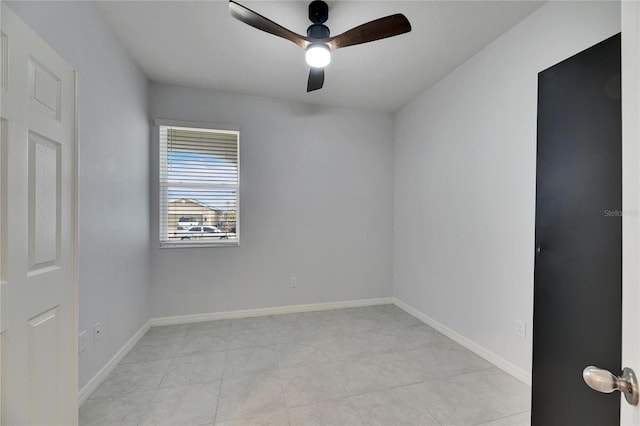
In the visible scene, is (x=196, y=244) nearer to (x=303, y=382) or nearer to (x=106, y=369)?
(x=106, y=369)

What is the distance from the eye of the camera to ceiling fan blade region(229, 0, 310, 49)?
155cm

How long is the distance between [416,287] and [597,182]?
250 cm

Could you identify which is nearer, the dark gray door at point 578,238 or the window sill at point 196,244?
the dark gray door at point 578,238

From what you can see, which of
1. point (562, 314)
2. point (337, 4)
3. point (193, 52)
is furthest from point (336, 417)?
point (193, 52)

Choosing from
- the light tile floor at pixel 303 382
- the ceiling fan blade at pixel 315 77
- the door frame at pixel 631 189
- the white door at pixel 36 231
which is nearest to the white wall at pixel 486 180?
the light tile floor at pixel 303 382

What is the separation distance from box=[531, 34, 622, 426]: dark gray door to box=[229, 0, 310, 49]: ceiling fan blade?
1.49 metres

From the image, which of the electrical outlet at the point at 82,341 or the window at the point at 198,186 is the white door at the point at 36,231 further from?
the window at the point at 198,186

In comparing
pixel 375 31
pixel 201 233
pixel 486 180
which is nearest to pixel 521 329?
pixel 486 180

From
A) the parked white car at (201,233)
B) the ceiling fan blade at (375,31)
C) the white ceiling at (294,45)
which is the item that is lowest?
the parked white car at (201,233)

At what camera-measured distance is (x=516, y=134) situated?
6.84ft

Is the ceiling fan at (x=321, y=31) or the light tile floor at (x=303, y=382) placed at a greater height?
the ceiling fan at (x=321, y=31)

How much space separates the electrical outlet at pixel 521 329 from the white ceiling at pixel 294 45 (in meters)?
2.31

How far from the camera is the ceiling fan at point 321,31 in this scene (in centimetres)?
165

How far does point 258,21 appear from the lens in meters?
1.67
